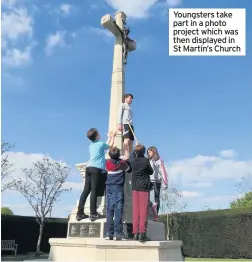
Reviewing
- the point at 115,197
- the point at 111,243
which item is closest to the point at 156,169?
the point at 115,197

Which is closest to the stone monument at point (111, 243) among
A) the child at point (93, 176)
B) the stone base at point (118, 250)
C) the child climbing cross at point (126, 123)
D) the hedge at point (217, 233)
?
the stone base at point (118, 250)

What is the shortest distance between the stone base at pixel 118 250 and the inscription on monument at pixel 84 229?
1.20ft

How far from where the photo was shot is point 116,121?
1100 centimetres

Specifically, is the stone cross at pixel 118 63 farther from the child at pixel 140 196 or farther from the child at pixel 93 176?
the child at pixel 140 196

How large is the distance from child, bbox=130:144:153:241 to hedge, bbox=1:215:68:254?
1953cm

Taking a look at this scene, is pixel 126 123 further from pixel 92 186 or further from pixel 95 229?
pixel 95 229

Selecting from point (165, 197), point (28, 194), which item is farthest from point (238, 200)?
point (28, 194)

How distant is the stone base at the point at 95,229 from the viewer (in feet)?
27.6

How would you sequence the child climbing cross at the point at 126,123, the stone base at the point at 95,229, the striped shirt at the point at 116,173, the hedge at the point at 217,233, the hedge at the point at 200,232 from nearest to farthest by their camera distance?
the striped shirt at the point at 116,173, the stone base at the point at 95,229, the child climbing cross at the point at 126,123, the hedge at the point at 217,233, the hedge at the point at 200,232

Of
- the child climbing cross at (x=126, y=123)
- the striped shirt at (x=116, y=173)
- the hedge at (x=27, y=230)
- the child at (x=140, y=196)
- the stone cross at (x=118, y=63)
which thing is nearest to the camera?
the child at (x=140, y=196)

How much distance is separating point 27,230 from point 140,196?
2128 centimetres

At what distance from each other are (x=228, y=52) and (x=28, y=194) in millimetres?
24736

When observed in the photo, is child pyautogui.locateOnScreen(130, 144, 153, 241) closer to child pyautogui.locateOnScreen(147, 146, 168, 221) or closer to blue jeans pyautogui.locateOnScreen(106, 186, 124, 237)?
blue jeans pyautogui.locateOnScreen(106, 186, 124, 237)

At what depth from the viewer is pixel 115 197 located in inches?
302
